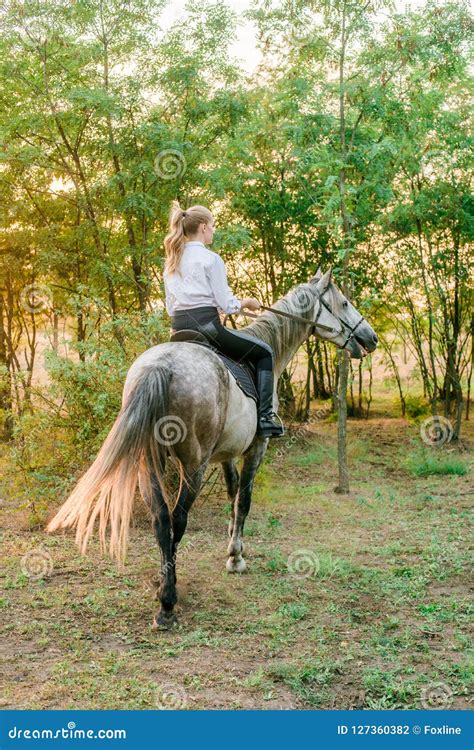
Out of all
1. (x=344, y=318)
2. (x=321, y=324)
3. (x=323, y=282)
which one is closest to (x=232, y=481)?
(x=321, y=324)

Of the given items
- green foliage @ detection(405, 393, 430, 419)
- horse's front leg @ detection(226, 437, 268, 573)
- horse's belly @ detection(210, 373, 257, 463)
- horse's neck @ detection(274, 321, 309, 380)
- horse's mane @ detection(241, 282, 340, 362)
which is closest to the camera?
horse's belly @ detection(210, 373, 257, 463)

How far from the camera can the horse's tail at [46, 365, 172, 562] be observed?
419cm

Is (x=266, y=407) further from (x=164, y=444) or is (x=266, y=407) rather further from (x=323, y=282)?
(x=323, y=282)

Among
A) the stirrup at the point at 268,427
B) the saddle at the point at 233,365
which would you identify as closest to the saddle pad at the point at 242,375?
the saddle at the point at 233,365

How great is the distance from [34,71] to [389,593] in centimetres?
806

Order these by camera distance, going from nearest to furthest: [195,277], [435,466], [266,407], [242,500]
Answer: [195,277], [266,407], [242,500], [435,466]

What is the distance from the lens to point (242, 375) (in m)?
5.38

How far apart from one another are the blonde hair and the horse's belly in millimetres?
933

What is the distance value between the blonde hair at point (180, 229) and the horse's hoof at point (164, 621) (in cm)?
239

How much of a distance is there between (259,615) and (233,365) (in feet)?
6.02

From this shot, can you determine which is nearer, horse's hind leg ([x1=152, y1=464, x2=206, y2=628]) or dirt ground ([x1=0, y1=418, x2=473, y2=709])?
dirt ground ([x1=0, y1=418, x2=473, y2=709])

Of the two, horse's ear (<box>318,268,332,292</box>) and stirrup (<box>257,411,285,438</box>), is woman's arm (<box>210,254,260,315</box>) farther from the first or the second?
horse's ear (<box>318,268,332,292</box>)

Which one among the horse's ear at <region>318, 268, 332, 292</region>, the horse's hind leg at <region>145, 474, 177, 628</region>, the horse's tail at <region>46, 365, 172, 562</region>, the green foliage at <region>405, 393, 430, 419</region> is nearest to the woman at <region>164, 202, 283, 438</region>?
the horse's tail at <region>46, 365, 172, 562</region>

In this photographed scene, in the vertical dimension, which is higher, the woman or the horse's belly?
the woman
